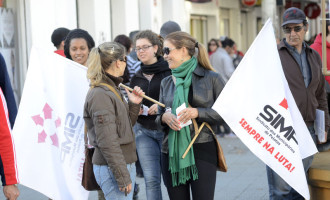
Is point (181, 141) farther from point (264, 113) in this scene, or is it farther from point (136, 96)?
point (264, 113)

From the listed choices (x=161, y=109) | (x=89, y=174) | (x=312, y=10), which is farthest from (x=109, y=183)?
(x=312, y=10)

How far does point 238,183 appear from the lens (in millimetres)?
9680

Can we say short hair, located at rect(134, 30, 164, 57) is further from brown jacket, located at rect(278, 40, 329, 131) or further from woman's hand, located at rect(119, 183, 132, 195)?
woman's hand, located at rect(119, 183, 132, 195)

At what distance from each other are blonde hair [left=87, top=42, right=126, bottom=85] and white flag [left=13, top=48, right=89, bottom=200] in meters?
0.86

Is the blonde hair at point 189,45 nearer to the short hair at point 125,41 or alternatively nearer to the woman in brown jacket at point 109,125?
the woman in brown jacket at point 109,125

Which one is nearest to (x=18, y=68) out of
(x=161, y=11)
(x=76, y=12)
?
(x=76, y=12)

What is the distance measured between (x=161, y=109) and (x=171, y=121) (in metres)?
0.39

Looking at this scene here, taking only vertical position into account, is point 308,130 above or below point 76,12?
below

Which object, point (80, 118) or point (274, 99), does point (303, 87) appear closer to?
point (274, 99)

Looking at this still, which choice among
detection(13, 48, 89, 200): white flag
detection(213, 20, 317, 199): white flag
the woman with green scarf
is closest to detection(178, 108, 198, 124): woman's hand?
the woman with green scarf

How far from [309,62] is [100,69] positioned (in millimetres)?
2017

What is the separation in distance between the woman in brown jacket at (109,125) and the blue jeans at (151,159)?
1243 mm

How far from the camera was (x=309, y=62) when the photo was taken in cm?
643

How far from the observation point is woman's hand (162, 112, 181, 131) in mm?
5496
